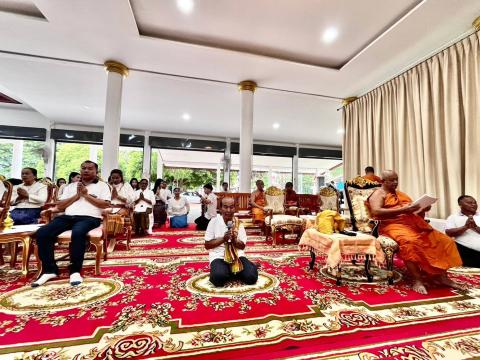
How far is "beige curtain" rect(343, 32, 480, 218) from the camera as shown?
395 cm

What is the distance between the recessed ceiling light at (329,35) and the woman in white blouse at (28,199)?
215 inches

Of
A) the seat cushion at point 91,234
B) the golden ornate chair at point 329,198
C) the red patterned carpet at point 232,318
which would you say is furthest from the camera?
the golden ornate chair at point 329,198

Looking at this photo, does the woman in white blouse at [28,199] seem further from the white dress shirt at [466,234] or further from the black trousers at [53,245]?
the white dress shirt at [466,234]

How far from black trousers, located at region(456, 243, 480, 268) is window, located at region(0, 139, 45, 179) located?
1265 cm

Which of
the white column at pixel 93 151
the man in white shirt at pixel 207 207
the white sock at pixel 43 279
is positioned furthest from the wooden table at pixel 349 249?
the white column at pixel 93 151

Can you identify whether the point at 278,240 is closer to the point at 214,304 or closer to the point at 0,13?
the point at 214,304

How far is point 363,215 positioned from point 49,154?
11.2 metres

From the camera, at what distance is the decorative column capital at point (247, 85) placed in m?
6.18

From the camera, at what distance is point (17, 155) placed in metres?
9.14

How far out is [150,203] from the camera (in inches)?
213

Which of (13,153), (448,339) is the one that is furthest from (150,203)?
(13,153)

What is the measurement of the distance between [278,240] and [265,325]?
3296 mm

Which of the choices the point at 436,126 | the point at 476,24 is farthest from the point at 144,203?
the point at 476,24

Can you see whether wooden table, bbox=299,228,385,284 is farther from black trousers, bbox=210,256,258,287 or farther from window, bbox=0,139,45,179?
window, bbox=0,139,45,179
